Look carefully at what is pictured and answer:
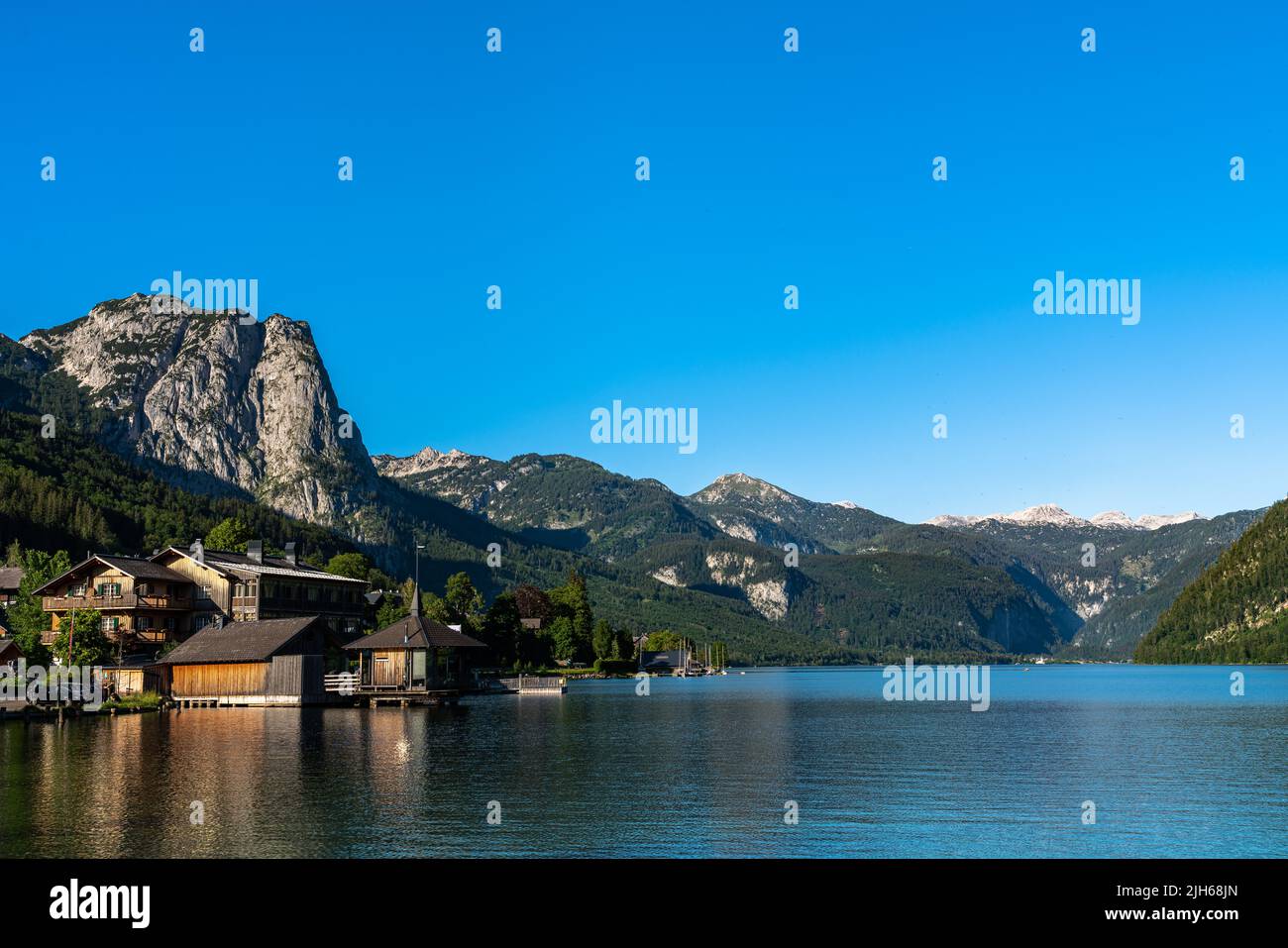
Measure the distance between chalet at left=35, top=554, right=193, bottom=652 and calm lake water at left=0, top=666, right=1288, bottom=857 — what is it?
24.9 meters

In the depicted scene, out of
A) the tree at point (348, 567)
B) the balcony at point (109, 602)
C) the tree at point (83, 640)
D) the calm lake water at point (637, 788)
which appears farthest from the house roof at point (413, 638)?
the tree at point (348, 567)

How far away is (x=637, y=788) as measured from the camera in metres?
42.7

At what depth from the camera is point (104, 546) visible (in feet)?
577

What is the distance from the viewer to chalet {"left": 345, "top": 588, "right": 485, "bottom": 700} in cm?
10144

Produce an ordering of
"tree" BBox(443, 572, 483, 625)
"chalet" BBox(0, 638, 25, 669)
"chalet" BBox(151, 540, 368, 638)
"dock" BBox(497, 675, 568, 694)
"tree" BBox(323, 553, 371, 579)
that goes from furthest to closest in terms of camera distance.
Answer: "tree" BBox(443, 572, 483, 625)
"tree" BBox(323, 553, 371, 579)
"dock" BBox(497, 675, 568, 694)
"chalet" BBox(151, 540, 368, 638)
"chalet" BBox(0, 638, 25, 669)

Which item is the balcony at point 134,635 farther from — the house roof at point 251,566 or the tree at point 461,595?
the tree at point 461,595

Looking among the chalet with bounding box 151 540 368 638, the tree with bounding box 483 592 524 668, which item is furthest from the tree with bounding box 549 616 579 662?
the chalet with bounding box 151 540 368 638

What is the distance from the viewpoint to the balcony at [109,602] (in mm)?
101438

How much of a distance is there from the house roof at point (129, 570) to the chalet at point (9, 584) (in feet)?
86.3

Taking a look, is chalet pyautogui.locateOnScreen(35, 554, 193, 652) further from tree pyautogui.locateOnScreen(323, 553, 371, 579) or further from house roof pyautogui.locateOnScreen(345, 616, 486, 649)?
tree pyautogui.locateOnScreen(323, 553, 371, 579)

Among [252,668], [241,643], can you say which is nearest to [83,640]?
[241,643]

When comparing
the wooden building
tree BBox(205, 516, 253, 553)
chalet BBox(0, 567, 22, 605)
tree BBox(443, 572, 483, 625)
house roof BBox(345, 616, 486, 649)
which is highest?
tree BBox(205, 516, 253, 553)

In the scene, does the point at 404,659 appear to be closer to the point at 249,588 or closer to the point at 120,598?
the point at 249,588
